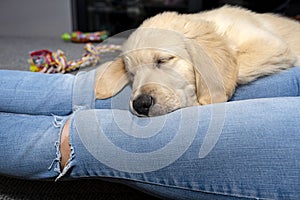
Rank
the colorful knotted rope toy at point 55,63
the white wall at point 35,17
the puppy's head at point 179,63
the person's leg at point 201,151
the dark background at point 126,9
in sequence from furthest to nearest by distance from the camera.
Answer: the white wall at point 35,17 < the dark background at point 126,9 < the colorful knotted rope toy at point 55,63 < the puppy's head at point 179,63 < the person's leg at point 201,151

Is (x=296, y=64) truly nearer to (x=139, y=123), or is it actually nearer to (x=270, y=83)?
(x=270, y=83)

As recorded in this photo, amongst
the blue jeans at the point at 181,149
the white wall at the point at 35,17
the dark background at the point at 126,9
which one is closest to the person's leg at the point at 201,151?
the blue jeans at the point at 181,149

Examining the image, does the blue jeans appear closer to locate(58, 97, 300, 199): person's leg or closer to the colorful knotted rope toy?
locate(58, 97, 300, 199): person's leg

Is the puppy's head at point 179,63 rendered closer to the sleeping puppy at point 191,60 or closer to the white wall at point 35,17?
the sleeping puppy at point 191,60

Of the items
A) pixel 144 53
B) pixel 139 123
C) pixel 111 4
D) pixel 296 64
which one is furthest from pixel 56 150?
pixel 111 4

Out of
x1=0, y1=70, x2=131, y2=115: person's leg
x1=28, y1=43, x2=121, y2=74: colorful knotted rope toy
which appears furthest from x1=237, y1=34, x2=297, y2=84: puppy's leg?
x1=28, y1=43, x2=121, y2=74: colorful knotted rope toy

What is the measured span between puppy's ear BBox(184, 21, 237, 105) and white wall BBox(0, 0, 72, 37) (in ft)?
8.32

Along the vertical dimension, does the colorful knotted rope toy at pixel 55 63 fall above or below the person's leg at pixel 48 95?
below

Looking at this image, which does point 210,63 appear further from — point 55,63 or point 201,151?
point 55,63

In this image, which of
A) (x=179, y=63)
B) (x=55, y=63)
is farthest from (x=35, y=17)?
(x=179, y=63)

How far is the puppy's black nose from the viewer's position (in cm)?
93

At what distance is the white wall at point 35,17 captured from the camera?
11.1 ft

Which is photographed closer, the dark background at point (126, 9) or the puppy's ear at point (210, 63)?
the puppy's ear at point (210, 63)

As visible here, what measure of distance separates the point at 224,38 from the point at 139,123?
45 centimetres
